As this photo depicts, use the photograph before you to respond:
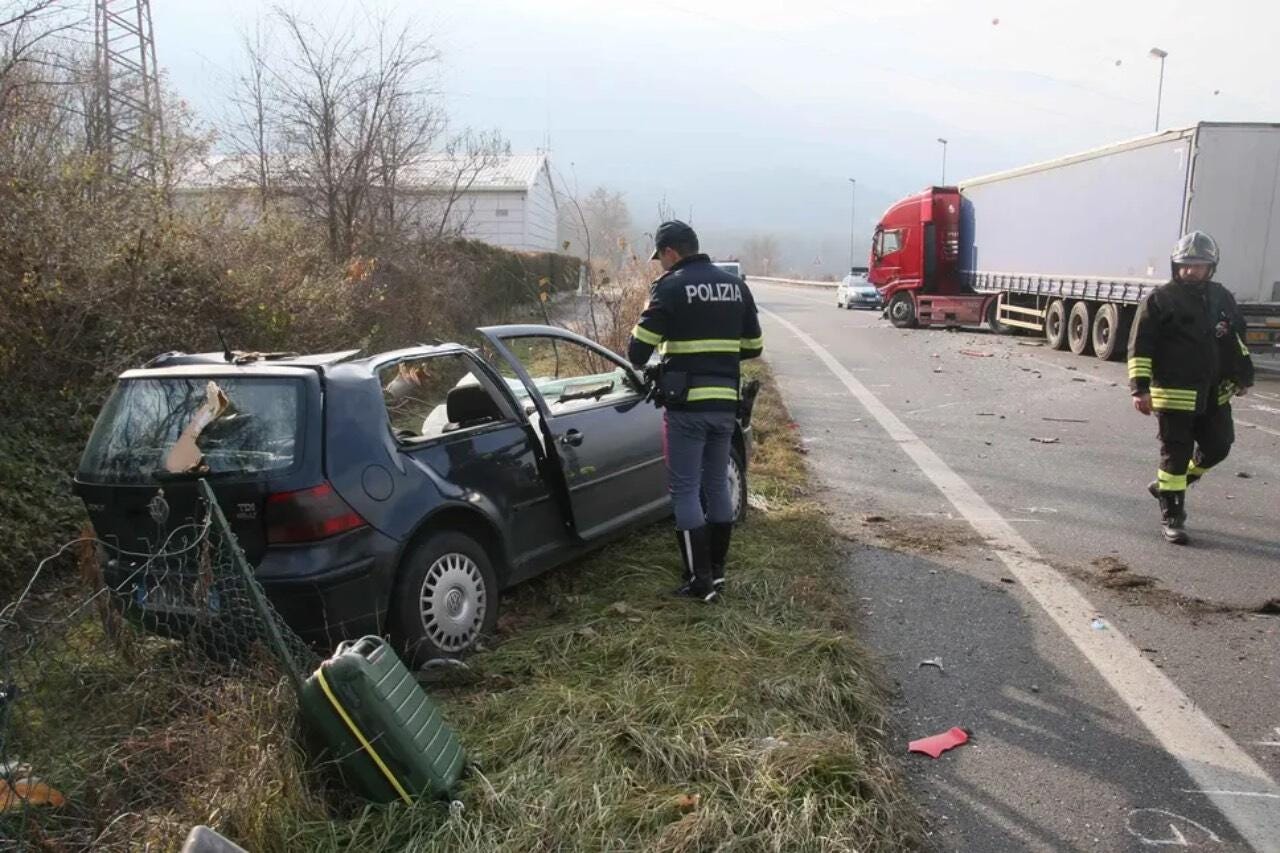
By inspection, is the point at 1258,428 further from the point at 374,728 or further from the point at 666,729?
the point at 374,728

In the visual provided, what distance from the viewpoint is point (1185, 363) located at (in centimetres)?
555

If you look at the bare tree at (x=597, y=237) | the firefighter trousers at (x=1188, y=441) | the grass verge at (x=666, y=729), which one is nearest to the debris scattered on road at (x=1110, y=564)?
the firefighter trousers at (x=1188, y=441)

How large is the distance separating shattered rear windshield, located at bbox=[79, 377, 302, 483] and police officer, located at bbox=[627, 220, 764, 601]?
1.71 m

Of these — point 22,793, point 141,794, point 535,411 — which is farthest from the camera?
point 535,411

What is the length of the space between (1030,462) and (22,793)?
7.60m

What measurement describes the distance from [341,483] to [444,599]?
0.69 meters

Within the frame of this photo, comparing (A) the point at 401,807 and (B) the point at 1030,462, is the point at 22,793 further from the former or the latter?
(B) the point at 1030,462

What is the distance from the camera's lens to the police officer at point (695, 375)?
4516 millimetres

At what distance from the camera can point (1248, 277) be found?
13.7 metres

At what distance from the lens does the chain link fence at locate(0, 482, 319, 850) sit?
2443 mm

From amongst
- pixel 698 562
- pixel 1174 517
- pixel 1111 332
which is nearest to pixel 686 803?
pixel 698 562

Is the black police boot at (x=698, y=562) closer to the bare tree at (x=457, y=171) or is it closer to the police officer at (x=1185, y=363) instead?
the police officer at (x=1185, y=363)

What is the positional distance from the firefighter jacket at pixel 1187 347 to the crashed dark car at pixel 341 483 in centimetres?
374

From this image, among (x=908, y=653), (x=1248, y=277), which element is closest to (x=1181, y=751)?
(x=908, y=653)
